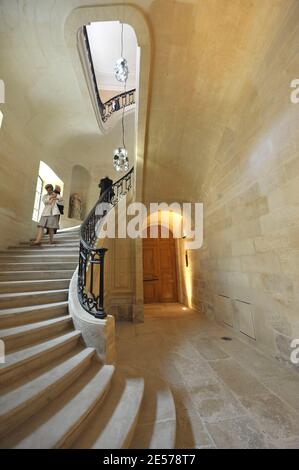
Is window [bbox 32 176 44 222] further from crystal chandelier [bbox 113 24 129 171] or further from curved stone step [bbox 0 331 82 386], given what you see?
curved stone step [bbox 0 331 82 386]

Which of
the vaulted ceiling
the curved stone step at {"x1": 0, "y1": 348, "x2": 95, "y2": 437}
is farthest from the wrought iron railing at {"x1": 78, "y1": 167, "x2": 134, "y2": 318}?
the vaulted ceiling

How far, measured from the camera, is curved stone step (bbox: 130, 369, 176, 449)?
3.84 feet

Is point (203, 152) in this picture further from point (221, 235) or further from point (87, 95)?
point (87, 95)

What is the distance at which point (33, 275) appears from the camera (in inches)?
111

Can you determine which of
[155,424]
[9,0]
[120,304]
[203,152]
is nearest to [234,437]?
[155,424]

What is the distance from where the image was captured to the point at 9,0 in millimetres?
2537

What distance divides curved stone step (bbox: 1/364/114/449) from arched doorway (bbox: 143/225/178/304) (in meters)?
5.48

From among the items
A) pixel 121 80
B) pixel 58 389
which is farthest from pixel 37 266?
pixel 121 80

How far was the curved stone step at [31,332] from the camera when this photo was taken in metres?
1.57

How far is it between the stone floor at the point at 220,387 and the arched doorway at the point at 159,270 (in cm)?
361

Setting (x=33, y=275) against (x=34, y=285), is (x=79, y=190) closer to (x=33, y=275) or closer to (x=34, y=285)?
(x=33, y=275)

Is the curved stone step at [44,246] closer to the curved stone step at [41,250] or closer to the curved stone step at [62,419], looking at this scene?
the curved stone step at [41,250]

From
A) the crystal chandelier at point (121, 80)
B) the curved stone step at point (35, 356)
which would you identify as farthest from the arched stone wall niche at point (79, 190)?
the curved stone step at point (35, 356)

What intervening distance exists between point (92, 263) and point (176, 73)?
322 cm
